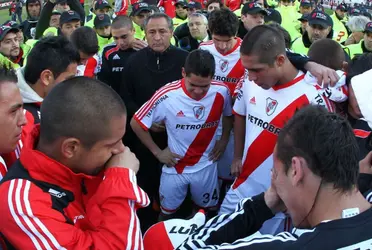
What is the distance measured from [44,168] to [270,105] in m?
1.79

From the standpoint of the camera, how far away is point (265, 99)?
3045mm

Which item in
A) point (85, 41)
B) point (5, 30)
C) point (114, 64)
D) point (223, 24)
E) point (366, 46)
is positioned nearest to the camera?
point (223, 24)

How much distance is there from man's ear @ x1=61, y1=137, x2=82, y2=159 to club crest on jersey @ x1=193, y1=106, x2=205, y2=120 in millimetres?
2049

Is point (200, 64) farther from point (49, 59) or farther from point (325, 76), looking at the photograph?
point (49, 59)

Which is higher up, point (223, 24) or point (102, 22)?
point (223, 24)

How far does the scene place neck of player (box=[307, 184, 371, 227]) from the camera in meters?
1.47

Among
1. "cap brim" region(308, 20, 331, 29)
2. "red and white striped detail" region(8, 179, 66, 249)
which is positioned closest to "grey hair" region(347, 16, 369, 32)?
"cap brim" region(308, 20, 331, 29)

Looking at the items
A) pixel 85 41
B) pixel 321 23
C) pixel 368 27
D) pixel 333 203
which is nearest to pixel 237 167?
pixel 333 203

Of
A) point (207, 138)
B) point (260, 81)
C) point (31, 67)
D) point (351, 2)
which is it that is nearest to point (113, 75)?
point (207, 138)

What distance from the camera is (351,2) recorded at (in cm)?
2784

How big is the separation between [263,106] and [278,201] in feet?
4.02

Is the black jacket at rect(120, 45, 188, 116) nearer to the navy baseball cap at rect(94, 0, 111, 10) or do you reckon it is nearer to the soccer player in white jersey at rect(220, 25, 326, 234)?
the soccer player in white jersey at rect(220, 25, 326, 234)

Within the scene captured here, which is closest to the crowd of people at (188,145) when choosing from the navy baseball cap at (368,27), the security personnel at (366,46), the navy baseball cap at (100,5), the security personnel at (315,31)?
the security personnel at (315,31)

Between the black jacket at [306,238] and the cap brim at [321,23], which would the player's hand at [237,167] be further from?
the cap brim at [321,23]
